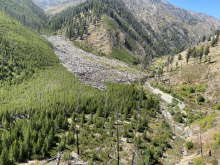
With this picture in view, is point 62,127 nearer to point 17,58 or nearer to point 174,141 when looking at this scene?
point 174,141

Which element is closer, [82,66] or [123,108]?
[123,108]

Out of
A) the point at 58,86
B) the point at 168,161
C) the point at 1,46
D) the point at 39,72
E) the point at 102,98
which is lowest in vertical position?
the point at 168,161

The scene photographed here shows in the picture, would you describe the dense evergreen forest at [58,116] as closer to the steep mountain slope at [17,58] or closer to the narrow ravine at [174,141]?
the steep mountain slope at [17,58]

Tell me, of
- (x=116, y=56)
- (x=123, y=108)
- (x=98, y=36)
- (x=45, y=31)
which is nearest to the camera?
(x=123, y=108)

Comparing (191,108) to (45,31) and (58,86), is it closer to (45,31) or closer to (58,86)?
(58,86)

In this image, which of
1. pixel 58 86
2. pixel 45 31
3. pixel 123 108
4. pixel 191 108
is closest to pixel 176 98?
pixel 191 108

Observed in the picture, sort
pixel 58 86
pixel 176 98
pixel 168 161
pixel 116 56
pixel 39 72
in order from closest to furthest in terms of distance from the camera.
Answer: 1. pixel 168 161
2. pixel 58 86
3. pixel 39 72
4. pixel 176 98
5. pixel 116 56

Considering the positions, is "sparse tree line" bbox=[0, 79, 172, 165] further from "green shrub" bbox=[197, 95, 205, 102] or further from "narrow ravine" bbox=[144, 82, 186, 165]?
"green shrub" bbox=[197, 95, 205, 102]

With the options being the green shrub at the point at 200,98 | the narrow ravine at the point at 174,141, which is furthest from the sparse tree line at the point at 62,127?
the green shrub at the point at 200,98

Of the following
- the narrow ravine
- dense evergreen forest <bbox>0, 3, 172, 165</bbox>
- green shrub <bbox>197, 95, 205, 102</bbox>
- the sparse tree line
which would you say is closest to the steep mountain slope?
dense evergreen forest <bbox>0, 3, 172, 165</bbox>

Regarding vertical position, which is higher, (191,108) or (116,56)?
(116,56)
